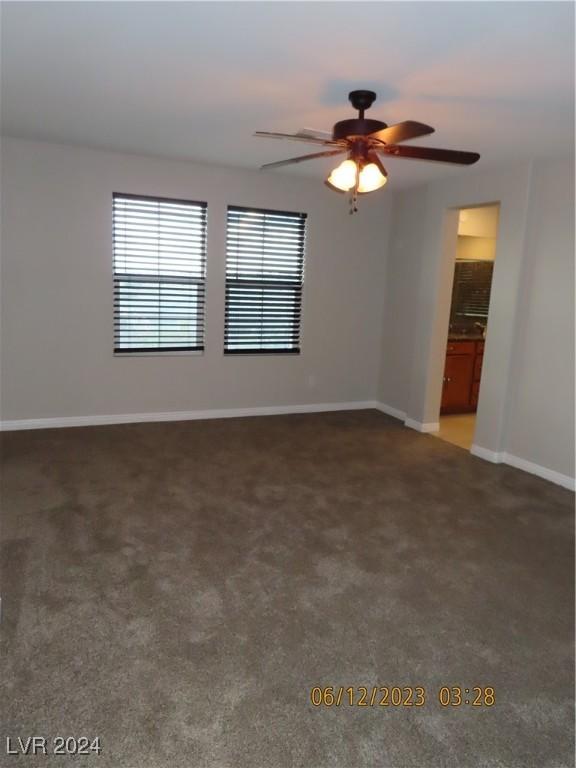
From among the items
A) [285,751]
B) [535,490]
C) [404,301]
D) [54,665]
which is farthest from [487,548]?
[404,301]

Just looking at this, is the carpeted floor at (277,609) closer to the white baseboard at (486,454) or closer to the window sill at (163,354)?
the white baseboard at (486,454)

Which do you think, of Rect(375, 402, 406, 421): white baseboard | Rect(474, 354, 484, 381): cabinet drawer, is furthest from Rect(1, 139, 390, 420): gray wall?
Rect(474, 354, 484, 381): cabinet drawer

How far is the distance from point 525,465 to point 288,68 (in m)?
3.38

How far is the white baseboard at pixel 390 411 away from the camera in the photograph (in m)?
5.65

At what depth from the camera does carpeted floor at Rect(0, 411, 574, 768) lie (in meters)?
1.70

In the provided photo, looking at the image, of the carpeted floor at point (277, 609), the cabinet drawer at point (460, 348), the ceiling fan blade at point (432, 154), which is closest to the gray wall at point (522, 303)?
the carpeted floor at point (277, 609)

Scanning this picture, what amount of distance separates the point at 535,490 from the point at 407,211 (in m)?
3.03

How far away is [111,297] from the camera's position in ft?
15.5

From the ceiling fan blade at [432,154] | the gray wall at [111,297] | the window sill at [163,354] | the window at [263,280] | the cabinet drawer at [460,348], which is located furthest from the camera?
the cabinet drawer at [460,348]

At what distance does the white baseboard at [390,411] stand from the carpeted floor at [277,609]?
152 centimetres

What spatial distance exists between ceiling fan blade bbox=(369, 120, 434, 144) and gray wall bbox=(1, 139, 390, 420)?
1.61 meters

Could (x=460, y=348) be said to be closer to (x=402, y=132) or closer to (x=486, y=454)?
(x=486, y=454)

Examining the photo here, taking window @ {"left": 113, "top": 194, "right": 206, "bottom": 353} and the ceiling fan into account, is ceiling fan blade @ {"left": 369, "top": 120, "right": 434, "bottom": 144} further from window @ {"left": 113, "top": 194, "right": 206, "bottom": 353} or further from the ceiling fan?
window @ {"left": 113, "top": 194, "right": 206, "bottom": 353}

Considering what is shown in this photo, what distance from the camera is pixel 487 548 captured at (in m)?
2.97
